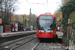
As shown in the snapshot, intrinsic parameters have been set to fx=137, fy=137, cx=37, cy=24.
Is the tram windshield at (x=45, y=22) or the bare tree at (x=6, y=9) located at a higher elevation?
the bare tree at (x=6, y=9)

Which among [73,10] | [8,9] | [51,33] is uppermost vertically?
[8,9]

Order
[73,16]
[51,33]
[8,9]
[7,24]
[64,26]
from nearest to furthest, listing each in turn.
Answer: [73,16]
[64,26]
[51,33]
[7,24]
[8,9]

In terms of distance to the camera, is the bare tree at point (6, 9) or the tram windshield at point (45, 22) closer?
the tram windshield at point (45, 22)

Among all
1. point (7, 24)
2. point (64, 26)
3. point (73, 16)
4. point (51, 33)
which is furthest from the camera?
point (7, 24)

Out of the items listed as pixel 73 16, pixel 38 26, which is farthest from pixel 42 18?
pixel 73 16

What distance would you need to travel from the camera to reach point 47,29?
51.4 feet

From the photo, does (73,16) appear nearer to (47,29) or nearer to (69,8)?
(69,8)

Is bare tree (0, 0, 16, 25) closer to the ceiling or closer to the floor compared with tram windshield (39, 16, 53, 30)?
closer to the ceiling

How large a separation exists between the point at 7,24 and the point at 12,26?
127 centimetres

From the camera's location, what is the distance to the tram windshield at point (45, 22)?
15812 millimetres

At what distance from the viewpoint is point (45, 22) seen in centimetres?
1597

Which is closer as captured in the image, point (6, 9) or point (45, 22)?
point (45, 22)

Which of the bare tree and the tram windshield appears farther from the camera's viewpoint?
the bare tree

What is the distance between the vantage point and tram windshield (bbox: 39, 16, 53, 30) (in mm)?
15812
